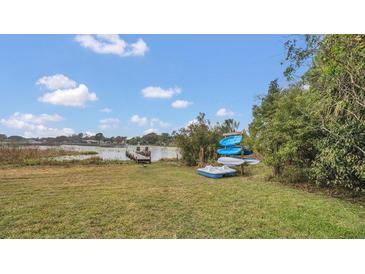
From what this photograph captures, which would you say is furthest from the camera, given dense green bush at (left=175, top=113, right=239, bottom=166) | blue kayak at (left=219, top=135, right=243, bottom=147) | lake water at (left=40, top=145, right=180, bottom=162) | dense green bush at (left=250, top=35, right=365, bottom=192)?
lake water at (left=40, top=145, right=180, bottom=162)

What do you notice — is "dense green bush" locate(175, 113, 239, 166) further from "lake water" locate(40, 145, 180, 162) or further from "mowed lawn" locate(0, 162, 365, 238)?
"mowed lawn" locate(0, 162, 365, 238)

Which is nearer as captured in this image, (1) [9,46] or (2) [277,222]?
(2) [277,222]

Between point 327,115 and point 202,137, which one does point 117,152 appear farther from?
point 327,115

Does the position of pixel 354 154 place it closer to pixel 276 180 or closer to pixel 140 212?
pixel 276 180

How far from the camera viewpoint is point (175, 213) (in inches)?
125

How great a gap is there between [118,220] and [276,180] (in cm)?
441

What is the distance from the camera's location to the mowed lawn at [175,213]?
2551 mm

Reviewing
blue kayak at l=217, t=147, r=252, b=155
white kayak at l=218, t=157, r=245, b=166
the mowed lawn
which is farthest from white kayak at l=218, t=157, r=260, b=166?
the mowed lawn

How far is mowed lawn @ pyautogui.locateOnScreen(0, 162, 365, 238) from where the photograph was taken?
2.55m

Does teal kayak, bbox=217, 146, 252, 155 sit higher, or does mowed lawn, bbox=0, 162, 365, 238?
teal kayak, bbox=217, 146, 252, 155

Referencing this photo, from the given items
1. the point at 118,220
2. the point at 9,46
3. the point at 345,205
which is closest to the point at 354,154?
the point at 345,205

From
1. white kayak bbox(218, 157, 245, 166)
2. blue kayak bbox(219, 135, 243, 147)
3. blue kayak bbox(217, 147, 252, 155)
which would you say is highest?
blue kayak bbox(219, 135, 243, 147)
